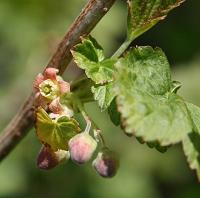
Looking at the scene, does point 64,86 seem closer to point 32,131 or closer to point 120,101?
point 120,101

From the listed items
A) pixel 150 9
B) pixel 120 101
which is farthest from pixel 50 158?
pixel 150 9

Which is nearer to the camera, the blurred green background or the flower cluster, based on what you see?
the flower cluster

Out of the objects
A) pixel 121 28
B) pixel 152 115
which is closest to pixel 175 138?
pixel 152 115

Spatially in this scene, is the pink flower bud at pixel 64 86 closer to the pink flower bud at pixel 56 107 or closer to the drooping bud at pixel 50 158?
the pink flower bud at pixel 56 107

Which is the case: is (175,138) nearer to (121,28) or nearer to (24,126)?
(24,126)

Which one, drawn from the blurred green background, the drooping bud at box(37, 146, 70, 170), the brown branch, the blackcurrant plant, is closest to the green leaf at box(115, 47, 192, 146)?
the blackcurrant plant

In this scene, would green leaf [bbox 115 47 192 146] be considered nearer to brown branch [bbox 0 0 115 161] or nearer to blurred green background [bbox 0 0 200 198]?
brown branch [bbox 0 0 115 161]
